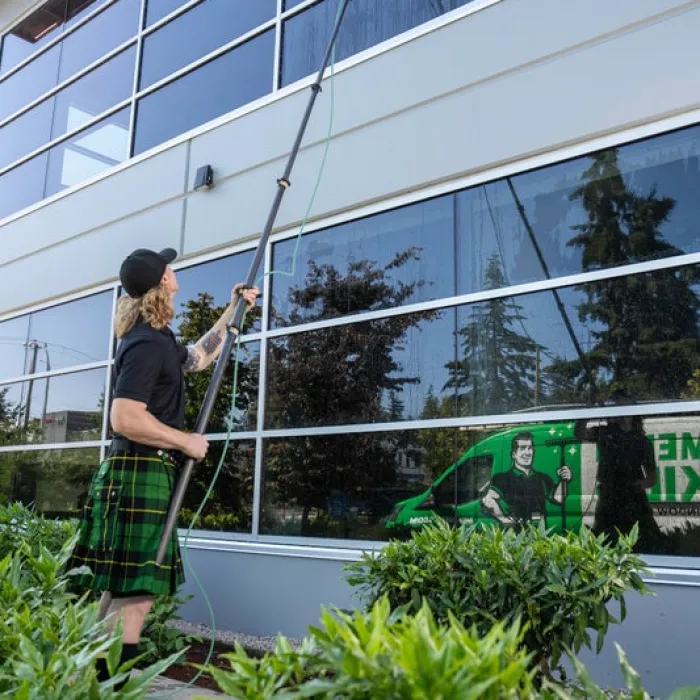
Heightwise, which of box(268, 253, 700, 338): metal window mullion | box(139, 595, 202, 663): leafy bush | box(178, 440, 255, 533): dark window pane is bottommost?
box(139, 595, 202, 663): leafy bush

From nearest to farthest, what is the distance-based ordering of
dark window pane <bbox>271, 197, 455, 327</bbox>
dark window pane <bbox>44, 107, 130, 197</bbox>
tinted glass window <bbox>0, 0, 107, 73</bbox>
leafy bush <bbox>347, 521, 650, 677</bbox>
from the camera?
leafy bush <bbox>347, 521, 650, 677</bbox>, dark window pane <bbox>271, 197, 455, 327</bbox>, dark window pane <bbox>44, 107, 130, 197</bbox>, tinted glass window <bbox>0, 0, 107, 73</bbox>

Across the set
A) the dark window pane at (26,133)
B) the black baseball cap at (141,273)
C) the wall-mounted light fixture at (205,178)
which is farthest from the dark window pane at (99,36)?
the black baseball cap at (141,273)

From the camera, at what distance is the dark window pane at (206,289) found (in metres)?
6.27

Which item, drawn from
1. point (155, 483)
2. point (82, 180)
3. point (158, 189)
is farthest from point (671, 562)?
point (82, 180)

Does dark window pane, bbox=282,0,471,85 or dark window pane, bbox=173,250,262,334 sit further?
dark window pane, bbox=173,250,262,334

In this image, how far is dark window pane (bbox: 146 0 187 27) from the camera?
758cm

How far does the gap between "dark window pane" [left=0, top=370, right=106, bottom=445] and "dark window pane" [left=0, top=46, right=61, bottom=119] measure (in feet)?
12.7

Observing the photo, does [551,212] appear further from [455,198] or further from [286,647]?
[286,647]

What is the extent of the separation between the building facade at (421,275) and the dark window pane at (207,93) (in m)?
0.03

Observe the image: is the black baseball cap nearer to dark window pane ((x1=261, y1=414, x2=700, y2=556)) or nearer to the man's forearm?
the man's forearm

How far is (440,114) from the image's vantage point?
198 inches

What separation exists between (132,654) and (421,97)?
157 inches

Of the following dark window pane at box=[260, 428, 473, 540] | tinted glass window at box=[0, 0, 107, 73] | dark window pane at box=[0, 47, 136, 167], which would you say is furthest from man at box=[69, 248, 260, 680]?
tinted glass window at box=[0, 0, 107, 73]

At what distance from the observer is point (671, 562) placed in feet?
12.2
